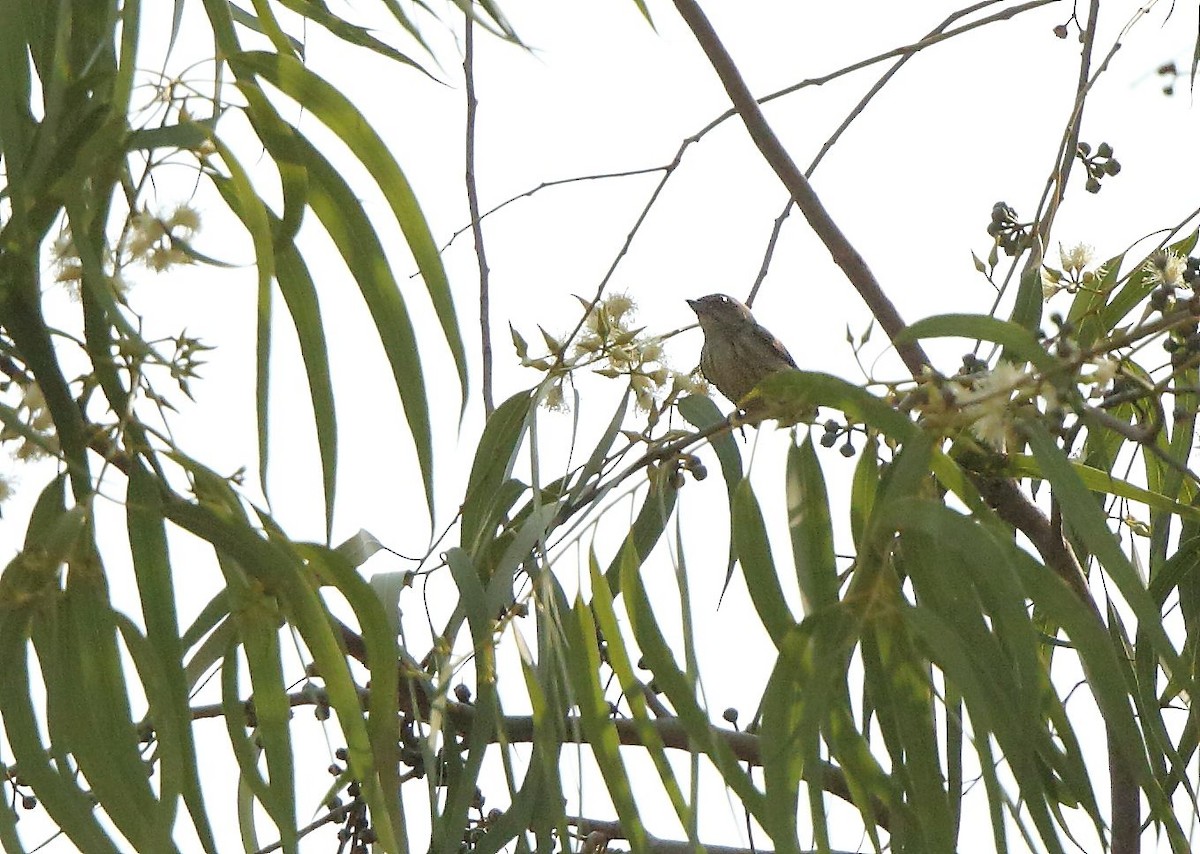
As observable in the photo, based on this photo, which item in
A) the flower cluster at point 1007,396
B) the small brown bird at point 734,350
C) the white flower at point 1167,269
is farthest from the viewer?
the small brown bird at point 734,350

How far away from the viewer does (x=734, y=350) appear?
5.89 metres

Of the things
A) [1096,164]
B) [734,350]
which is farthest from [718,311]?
[1096,164]

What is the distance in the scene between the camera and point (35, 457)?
1.87 m

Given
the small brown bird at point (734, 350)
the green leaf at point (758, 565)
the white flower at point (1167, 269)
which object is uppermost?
the small brown bird at point (734, 350)

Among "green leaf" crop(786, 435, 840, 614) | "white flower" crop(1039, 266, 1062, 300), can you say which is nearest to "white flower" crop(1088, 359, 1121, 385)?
"green leaf" crop(786, 435, 840, 614)

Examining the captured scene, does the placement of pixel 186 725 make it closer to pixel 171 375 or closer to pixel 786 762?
pixel 171 375

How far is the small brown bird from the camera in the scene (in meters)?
5.87

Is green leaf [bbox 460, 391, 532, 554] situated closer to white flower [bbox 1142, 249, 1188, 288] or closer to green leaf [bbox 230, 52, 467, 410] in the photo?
green leaf [bbox 230, 52, 467, 410]

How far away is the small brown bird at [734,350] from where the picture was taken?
19.3 ft

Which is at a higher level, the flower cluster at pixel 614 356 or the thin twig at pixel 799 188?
the thin twig at pixel 799 188

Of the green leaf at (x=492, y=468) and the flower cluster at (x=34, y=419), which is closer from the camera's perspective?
the flower cluster at (x=34, y=419)

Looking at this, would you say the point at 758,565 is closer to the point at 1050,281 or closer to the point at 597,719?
the point at 597,719

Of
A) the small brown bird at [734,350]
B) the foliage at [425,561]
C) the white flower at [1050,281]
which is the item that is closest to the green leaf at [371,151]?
the foliage at [425,561]

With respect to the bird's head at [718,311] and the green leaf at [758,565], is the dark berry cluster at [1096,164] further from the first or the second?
the bird's head at [718,311]
